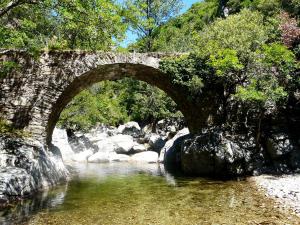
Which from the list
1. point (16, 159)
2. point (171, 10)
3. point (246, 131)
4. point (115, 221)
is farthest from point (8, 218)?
point (171, 10)

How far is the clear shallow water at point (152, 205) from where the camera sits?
7.94 metres

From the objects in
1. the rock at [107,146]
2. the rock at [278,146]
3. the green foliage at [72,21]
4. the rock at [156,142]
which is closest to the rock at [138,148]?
the rock at [156,142]

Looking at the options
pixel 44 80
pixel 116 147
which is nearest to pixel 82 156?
pixel 116 147

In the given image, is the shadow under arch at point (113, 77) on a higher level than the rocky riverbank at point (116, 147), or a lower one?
higher

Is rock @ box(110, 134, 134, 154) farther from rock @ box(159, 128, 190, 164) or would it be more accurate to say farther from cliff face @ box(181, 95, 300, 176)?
cliff face @ box(181, 95, 300, 176)

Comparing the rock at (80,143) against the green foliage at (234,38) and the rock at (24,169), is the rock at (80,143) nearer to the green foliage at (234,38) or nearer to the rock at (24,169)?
the rock at (24,169)

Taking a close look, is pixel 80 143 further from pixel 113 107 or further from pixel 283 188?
pixel 283 188

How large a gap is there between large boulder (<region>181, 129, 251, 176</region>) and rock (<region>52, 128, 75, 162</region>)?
39.5ft

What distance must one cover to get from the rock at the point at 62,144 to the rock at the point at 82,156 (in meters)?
0.34

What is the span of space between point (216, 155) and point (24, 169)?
7.75 metres

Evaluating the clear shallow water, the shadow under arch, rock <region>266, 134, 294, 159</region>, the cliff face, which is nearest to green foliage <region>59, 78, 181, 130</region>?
the shadow under arch

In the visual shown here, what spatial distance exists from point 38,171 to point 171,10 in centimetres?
2380

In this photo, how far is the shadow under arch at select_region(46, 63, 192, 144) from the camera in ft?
51.1

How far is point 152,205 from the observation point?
9492 millimetres
